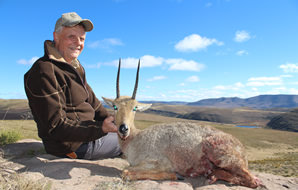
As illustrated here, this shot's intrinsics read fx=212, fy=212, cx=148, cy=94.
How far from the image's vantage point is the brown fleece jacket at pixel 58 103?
4.98m

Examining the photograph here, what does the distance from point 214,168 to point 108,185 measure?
267cm

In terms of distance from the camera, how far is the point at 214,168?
17.3ft

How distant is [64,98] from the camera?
18.0 ft

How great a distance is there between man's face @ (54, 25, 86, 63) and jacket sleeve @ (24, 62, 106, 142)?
33.4 inches

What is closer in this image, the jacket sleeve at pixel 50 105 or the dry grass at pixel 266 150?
the jacket sleeve at pixel 50 105

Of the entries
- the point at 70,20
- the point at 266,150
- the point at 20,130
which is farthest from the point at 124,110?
the point at 266,150

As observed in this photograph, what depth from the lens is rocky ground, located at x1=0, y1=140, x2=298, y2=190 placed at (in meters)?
4.20

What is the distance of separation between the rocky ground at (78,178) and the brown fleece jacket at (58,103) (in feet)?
2.11

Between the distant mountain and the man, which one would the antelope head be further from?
the distant mountain

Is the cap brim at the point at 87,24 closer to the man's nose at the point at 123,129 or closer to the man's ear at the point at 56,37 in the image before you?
the man's ear at the point at 56,37

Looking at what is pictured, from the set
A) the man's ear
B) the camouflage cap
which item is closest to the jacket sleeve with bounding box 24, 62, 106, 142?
the man's ear

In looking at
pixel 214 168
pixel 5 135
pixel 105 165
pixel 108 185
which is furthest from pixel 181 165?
pixel 5 135

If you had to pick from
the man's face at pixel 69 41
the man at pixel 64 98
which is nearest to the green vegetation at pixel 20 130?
the man at pixel 64 98

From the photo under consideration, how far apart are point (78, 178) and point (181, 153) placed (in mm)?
2514
